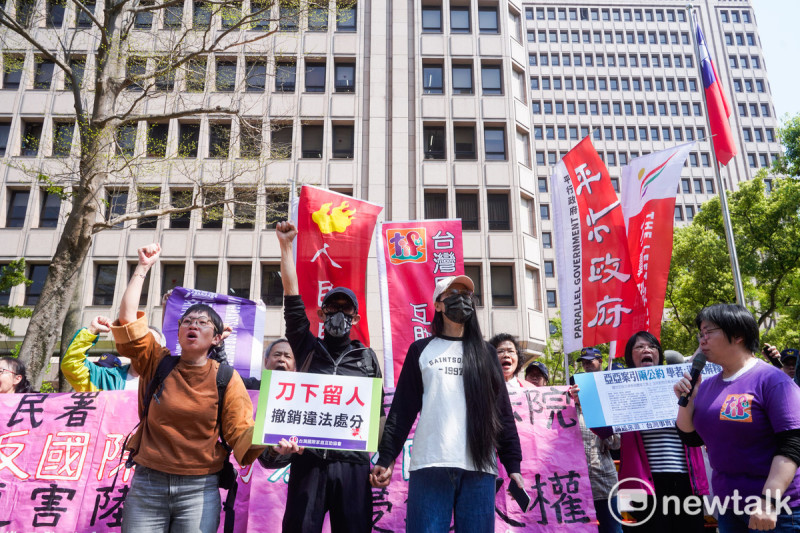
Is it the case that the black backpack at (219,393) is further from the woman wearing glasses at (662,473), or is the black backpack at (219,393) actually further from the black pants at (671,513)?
the black pants at (671,513)

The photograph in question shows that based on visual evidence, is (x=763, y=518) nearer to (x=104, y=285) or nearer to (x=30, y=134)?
(x=104, y=285)

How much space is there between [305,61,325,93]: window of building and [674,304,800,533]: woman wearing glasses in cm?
2449

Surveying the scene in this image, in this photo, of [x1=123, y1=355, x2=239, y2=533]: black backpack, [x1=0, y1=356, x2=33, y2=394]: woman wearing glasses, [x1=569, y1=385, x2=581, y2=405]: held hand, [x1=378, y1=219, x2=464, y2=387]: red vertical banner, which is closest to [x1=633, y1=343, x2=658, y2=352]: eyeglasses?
[x1=569, y1=385, x2=581, y2=405]: held hand

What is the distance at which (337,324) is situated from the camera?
13.1 feet

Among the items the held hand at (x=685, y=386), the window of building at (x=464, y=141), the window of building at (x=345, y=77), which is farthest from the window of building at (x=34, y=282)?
the held hand at (x=685, y=386)

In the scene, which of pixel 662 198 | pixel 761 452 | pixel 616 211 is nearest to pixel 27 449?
pixel 761 452

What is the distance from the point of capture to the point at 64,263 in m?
9.97

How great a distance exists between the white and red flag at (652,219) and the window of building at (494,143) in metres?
18.4

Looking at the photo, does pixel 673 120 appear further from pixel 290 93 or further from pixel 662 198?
pixel 662 198

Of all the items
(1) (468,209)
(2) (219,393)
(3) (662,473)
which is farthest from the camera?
(1) (468,209)

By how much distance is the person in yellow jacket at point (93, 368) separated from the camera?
485 centimetres

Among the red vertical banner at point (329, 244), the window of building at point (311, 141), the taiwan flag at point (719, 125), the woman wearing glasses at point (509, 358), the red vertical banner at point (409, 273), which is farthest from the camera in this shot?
the window of building at point (311, 141)

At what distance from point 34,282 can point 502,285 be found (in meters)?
19.8

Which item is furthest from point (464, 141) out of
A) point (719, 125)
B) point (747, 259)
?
point (719, 125)
